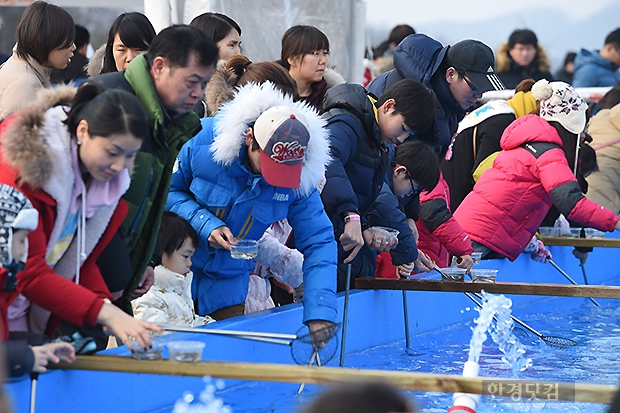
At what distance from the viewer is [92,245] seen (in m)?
3.59

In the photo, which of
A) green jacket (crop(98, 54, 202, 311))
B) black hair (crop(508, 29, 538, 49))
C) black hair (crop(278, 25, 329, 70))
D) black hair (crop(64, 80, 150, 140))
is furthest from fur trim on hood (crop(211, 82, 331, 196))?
black hair (crop(508, 29, 538, 49))

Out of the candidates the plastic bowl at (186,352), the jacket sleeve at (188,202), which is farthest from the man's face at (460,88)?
the plastic bowl at (186,352)

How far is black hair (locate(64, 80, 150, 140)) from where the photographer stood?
3256 millimetres

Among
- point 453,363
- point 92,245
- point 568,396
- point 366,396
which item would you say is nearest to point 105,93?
point 92,245

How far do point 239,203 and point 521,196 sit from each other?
3.40 m

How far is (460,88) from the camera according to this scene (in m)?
6.70

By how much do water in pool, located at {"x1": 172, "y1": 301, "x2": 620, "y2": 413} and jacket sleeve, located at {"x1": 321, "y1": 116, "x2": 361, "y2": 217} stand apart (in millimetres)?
858

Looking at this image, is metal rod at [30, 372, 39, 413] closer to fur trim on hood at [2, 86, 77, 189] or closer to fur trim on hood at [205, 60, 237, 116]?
fur trim on hood at [2, 86, 77, 189]

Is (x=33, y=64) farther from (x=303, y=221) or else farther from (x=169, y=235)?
(x=303, y=221)

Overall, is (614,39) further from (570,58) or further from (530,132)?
(530,132)

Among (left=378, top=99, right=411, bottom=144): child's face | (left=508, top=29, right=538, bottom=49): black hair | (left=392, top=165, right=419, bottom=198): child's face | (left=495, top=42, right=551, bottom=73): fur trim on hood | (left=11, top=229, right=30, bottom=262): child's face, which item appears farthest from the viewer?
(left=495, top=42, right=551, bottom=73): fur trim on hood

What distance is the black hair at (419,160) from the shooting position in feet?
19.8

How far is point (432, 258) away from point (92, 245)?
4.04 metres

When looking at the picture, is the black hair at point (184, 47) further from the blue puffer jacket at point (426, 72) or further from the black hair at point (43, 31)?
the blue puffer jacket at point (426, 72)
